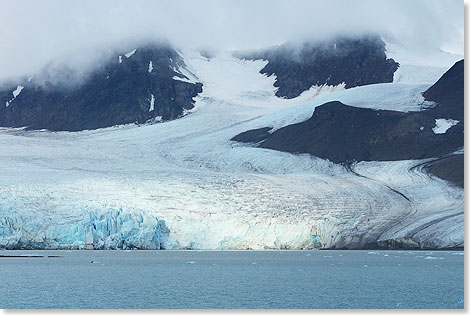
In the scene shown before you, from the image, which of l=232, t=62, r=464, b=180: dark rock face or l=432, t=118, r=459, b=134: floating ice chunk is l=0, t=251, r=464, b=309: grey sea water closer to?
l=232, t=62, r=464, b=180: dark rock face

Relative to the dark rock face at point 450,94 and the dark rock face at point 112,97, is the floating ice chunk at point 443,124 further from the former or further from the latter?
the dark rock face at point 112,97

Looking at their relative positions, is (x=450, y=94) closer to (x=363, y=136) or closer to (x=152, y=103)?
(x=363, y=136)

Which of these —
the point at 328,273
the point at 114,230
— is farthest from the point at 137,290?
the point at 114,230

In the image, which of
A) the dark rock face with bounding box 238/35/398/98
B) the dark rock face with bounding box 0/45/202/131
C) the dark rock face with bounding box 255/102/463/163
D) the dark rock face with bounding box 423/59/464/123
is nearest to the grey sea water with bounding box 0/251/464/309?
the dark rock face with bounding box 255/102/463/163

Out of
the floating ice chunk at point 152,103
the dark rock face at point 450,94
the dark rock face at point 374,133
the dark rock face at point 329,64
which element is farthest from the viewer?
the dark rock face at point 329,64

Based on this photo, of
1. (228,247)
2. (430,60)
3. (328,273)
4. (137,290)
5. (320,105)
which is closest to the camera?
(137,290)

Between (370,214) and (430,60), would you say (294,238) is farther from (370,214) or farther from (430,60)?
(430,60)

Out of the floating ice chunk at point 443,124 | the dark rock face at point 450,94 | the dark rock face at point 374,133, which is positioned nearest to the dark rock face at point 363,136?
the dark rock face at point 374,133
